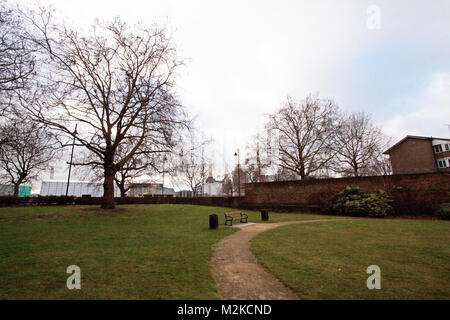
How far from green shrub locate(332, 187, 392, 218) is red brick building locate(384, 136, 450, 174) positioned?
21.2m

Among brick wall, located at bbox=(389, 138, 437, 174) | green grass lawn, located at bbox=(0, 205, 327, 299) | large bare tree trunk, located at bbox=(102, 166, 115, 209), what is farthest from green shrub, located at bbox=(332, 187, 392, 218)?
brick wall, located at bbox=(389, 138, 437, 174)

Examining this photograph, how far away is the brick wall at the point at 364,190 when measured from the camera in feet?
51.1

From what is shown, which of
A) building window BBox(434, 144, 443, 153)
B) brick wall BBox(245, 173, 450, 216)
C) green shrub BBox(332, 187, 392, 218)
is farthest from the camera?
building window BBox(434, 144, 443, 153)

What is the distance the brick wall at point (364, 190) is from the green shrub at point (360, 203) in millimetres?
794

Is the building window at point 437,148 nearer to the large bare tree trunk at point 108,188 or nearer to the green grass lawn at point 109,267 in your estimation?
the green grass lawn at point 109,267

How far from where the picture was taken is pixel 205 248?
23.2 ft

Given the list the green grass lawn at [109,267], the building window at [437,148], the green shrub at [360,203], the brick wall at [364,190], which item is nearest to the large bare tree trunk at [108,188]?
the green grass lawn at [109,267]

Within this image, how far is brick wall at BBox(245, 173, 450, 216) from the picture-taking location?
1556cm

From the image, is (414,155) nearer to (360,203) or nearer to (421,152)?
(421,152)

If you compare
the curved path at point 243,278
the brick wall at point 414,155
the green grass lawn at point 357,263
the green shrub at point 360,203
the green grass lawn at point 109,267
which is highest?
the brick wall at point 414,155

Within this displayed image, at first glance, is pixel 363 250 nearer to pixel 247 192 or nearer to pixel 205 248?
pixel 205 248

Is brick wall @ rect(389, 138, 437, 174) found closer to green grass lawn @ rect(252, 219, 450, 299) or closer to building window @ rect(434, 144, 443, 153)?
building window @ rect(434, 144, 443, 153)

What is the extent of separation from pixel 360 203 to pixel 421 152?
89.4ft
